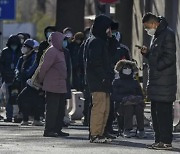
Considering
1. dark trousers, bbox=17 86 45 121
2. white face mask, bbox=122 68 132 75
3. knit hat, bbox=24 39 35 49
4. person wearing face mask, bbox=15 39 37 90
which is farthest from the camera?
knit hat, bbox=24 39 35 49

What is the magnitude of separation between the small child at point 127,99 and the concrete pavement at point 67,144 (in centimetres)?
40

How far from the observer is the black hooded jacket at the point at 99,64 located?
18.2 m

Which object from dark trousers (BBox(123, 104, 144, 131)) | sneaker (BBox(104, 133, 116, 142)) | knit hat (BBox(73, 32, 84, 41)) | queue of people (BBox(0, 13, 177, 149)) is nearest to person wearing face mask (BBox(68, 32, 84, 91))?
knit hat (BBox(73, 32, 84, 41))

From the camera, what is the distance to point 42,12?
71.4 metres

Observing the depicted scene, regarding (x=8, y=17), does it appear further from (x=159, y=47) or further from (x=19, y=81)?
(x=159, y=47)

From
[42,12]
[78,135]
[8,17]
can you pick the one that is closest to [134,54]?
[8,17]

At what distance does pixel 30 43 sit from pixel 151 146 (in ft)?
21.8

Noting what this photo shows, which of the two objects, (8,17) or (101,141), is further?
(8,17)

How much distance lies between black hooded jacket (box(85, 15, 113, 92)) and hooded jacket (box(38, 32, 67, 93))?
1.55 metres

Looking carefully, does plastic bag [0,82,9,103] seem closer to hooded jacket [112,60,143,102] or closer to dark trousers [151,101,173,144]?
hooded jacket [112,60,143,102]

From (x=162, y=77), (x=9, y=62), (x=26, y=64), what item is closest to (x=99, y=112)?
(x=162, y=77)

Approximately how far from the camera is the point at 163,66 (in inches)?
682

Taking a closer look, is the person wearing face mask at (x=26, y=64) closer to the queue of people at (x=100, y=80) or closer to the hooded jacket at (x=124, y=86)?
the queue of people at (x=100, y=80)

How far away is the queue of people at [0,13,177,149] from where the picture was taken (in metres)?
17.4
